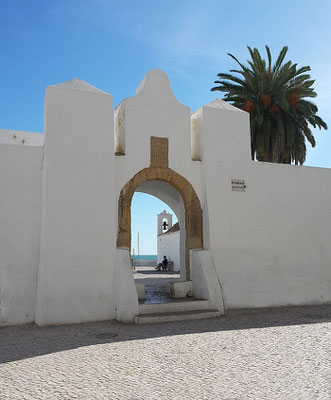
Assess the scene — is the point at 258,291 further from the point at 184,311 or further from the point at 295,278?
the point at 184,311

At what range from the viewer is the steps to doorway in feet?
23.0

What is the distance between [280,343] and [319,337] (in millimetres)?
753

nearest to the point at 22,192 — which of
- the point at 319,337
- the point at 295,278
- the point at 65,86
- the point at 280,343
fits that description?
the point at 65,86

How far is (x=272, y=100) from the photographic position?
624 inches

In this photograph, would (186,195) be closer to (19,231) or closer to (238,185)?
(238,185)

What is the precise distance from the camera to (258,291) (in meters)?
8.78

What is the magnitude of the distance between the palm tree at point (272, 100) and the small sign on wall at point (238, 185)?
7.09m

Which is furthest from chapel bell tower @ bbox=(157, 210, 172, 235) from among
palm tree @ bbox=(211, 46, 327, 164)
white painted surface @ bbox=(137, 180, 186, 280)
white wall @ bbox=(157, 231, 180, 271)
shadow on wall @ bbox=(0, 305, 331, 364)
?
shadow on wall @ bbox=(0, 305, 331, 364)

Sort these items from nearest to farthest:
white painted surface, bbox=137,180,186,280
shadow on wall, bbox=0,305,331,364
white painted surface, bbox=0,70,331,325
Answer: shadow on wall, bbox=0,305,331,364, white painted surface, bbox=0,70,331,325, white painted surface, bbox=137,180,186,280

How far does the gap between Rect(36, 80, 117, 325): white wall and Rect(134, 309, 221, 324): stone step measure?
77cm

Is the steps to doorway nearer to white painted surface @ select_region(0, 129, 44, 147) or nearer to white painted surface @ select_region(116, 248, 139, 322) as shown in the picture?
white painted surface @ select_region(116, 248, 139, 322)

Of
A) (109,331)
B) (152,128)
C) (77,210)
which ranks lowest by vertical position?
(109,331)

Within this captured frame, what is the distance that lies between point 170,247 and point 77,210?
17.6m

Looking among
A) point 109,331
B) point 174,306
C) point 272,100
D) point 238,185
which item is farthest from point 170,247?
point 109,331
